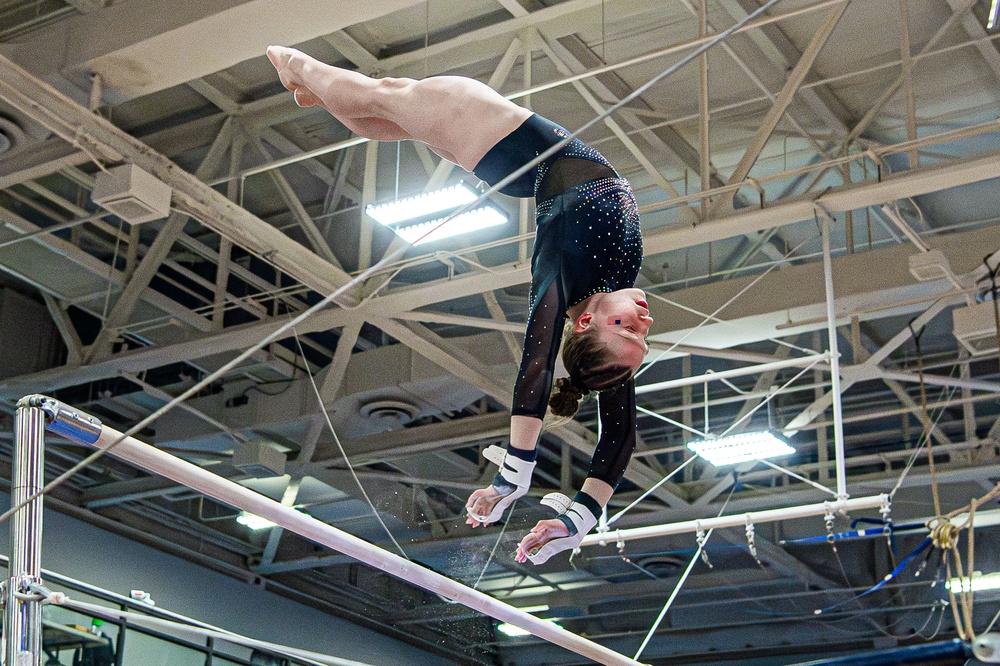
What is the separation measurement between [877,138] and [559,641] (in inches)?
213

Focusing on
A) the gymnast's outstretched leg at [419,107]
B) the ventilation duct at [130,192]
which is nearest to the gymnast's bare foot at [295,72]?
the gymnast's outstretched leg at [419,107]

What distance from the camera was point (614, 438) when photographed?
3414mm

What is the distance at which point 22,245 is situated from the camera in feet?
32.3

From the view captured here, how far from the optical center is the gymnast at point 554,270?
10.2 ft

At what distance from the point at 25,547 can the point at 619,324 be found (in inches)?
63.7

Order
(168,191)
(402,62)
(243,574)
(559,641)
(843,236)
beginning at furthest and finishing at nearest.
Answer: (243,574) → (843,236) → (402,62) → (168,191) → (559,641)

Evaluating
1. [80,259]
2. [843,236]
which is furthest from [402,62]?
[843,236]

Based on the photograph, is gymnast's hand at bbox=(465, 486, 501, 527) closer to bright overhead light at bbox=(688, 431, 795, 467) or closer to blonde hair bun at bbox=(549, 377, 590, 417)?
blonde hair bun at bbox=(549, 377, 590, 417)

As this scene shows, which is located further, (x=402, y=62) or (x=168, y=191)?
(x=402, y=62)

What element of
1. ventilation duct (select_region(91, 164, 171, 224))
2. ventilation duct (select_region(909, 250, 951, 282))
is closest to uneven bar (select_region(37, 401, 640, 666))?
ventilation duct (select_region(909, 250, 951, 282))

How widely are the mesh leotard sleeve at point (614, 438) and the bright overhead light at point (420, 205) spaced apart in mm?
3894

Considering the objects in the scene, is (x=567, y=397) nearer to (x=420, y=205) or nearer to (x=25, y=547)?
(x=25, y=547)

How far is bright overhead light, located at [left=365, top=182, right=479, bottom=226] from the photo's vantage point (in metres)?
7.24

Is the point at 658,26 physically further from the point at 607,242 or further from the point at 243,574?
the point at 243,574
